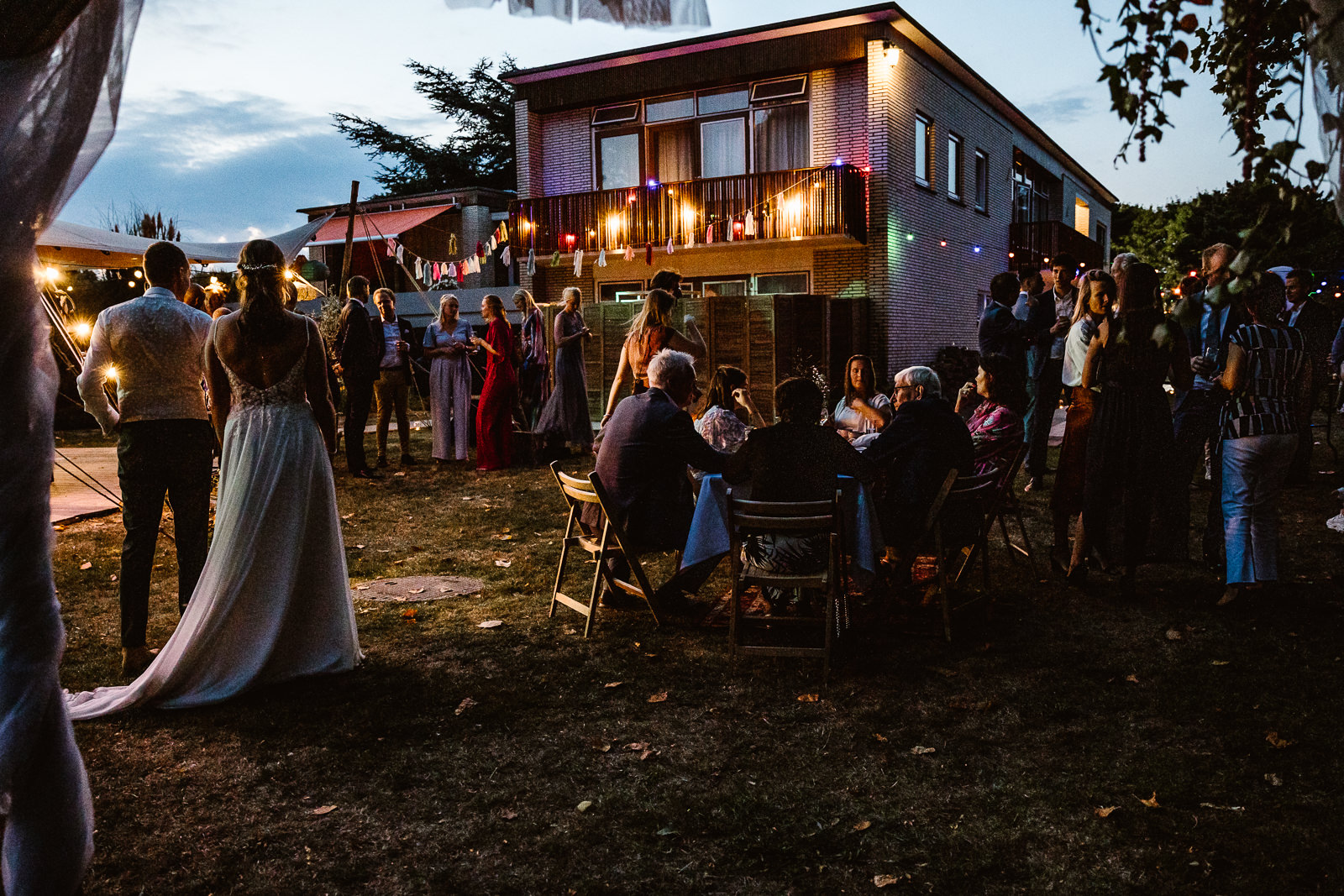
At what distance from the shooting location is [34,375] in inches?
78.7

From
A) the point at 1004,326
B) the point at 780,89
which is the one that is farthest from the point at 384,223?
the point at 1004,326

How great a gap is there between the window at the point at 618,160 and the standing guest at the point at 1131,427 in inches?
586

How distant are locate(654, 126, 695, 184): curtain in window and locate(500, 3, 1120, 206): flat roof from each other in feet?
4.94

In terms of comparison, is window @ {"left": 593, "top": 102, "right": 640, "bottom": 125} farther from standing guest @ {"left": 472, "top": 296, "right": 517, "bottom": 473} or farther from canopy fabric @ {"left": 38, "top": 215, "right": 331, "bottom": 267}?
standing guest @ {"left": 472, "top": 296, "right": 517, "bottom": 473}

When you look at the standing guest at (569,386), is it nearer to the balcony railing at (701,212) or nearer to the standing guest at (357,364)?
the standing guest at (357,364)

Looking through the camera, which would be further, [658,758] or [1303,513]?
[1303,513]

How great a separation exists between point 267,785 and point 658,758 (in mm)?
1428

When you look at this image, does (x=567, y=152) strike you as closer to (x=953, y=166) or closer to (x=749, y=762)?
(x=953, y=166)

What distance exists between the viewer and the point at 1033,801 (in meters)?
3.18

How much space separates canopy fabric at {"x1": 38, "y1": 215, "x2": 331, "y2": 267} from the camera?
1262cm

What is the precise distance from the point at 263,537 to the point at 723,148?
15897 mm

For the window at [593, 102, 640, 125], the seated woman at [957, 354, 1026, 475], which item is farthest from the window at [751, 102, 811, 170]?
the seated woman at [957, 354, 1026, 475]

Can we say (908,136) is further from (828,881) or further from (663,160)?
(828,881)

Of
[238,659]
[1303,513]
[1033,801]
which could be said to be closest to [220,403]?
[238,659]
